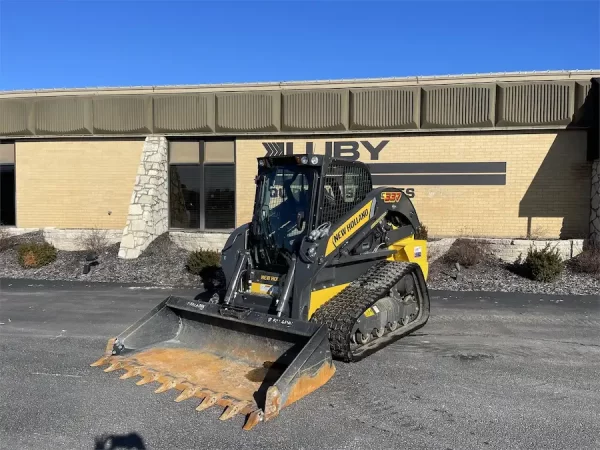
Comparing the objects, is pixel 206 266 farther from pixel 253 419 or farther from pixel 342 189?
pixel 253 419

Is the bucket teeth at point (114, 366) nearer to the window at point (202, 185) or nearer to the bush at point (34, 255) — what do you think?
the bush at point (34, 255)

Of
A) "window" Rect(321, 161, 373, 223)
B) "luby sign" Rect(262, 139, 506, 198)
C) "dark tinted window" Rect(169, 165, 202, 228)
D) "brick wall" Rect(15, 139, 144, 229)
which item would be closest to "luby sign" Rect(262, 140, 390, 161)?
"luby sign" Rect(262, 139, 506, 198)

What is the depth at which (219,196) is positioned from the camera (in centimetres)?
1606

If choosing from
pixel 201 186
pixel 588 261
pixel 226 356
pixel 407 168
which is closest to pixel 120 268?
pixel 201 186

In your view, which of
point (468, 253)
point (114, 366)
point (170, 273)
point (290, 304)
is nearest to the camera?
point (114, 366)

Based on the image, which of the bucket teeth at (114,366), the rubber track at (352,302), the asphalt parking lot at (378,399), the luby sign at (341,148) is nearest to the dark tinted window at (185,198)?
the luby sign at (341,148)

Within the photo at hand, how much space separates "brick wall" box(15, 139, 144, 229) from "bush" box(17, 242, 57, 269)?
270cm

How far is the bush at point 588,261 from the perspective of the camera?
11711 millimetres

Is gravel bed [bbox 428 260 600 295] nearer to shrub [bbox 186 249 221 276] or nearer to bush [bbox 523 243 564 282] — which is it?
bush [bbox 523 243 564 282]

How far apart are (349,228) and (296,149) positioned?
9009 mm

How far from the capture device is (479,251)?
12836 mm

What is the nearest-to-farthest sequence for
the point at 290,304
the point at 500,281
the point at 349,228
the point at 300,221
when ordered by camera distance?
the point at 290,304 → the point at 300,221 → the point at 349,228 → the point at 500,281

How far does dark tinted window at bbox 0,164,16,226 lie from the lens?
17.3 m

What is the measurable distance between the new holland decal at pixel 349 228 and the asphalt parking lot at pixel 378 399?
146 cm
